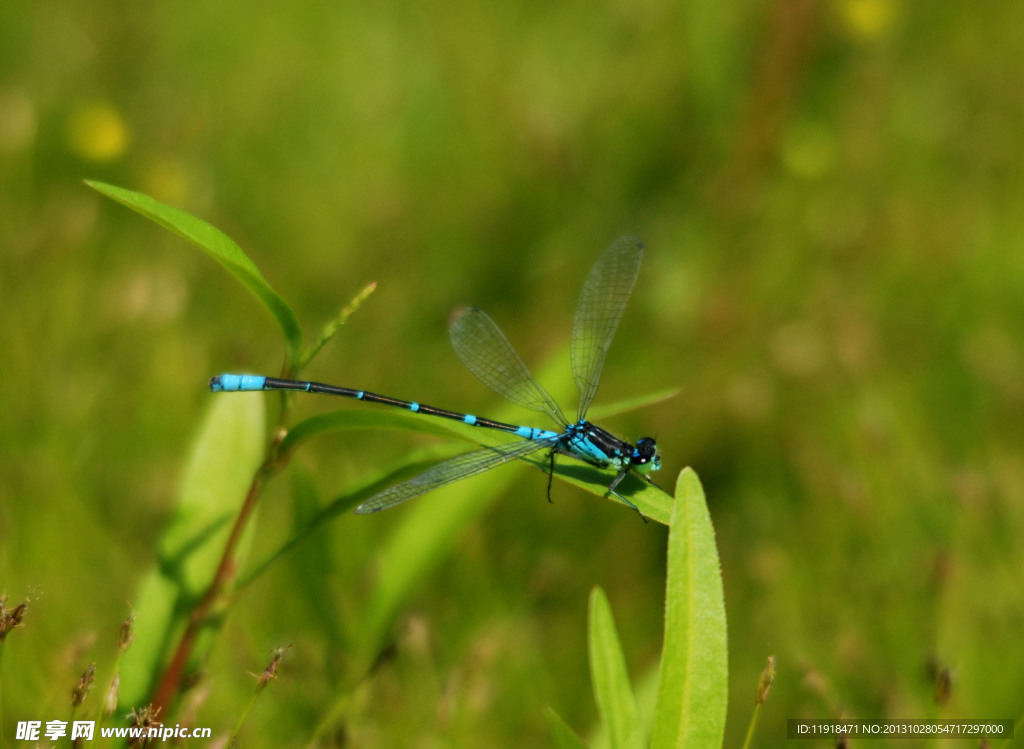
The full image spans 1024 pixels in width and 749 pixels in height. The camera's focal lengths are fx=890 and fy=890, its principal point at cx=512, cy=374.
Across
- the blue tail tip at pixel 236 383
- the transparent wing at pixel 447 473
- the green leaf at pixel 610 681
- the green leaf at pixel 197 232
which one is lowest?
the green leaf at pixel 610 681

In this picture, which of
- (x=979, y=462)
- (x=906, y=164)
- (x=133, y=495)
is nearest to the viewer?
(x=133, y=495)

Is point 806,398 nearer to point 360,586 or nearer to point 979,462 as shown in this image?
point 979,462

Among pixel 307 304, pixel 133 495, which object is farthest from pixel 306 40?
pixel 133 495

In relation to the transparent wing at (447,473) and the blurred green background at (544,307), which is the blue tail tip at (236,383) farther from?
the transparent wing at (447,473)

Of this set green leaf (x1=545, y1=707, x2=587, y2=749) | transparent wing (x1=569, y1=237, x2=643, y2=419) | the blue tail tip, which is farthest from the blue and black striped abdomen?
green leaf (x1=545, y1=707, x2=587, y2=749)

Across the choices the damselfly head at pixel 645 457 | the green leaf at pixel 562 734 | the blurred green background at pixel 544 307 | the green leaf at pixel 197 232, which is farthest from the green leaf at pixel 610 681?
the green leaf at pixel 197 232

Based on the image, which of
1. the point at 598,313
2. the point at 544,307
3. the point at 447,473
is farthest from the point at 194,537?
the point at 544,307

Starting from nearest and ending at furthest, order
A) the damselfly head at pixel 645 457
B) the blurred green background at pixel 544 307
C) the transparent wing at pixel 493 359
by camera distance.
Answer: the damselfly head at pixel 645 457
the transparent wing at pixel 493 359
the blurred green background at pixel 544 307

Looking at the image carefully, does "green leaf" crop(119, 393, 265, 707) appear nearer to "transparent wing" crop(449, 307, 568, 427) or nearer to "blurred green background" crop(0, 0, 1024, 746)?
"blurred green background" crop(0, 0, 1024, 746)
